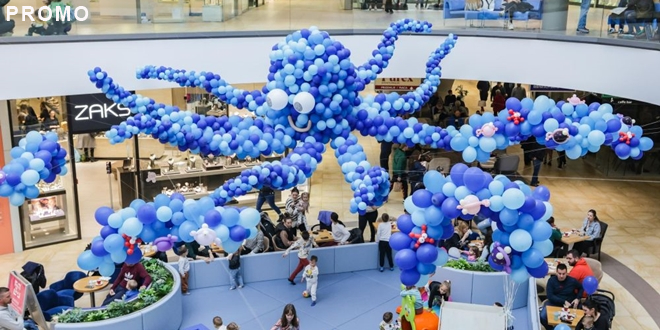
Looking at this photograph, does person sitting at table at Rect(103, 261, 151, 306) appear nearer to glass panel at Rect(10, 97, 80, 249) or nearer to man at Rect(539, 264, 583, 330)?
glass panel at Rect(10, 97, 80, 249)

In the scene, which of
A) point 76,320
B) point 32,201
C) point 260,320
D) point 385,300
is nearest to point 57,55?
point 32,201

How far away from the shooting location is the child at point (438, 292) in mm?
11000

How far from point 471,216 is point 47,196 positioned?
32.5 ft

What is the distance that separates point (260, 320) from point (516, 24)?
6924 millimetres

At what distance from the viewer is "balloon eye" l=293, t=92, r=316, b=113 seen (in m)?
9.90

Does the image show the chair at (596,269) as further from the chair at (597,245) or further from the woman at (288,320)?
the woman at (288,320)

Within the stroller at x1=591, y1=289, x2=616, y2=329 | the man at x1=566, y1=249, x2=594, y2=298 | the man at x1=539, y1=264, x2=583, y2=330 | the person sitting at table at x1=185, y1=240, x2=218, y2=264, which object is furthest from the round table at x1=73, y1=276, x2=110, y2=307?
the stroller at x1=591, y1=289, x2=616, y2=329

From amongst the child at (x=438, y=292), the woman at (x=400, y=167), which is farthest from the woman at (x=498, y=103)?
the child at (x=438, y=292)

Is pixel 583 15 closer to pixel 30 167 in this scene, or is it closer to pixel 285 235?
pixel 285 235

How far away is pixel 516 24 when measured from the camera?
1427cm

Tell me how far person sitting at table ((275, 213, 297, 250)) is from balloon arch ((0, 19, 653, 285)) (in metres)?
2.98

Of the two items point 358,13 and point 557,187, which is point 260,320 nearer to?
point 358,13

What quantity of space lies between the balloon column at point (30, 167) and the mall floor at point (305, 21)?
13.9 feet

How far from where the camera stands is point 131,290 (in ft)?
36.8
